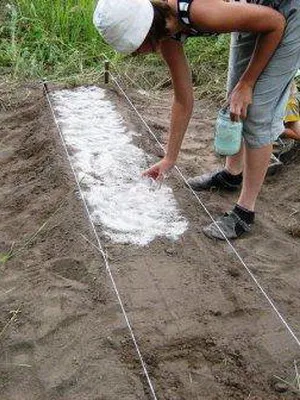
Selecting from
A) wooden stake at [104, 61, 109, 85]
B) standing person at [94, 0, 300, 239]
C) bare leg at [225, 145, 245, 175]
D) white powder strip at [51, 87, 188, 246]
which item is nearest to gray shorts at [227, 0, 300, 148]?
standing person at [94, 0, 300, 239]

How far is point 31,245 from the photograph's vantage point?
2.80 m

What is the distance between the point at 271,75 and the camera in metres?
2.46

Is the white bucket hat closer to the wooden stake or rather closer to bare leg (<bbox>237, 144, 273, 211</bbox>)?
bare leg (<bbox>237, 144, 273, 211</bbox>)

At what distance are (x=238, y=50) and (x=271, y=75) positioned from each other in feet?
0.92

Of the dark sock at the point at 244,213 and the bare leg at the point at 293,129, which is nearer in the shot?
the dark sock at the point at 244,213

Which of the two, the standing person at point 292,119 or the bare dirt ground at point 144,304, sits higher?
the standing person at point 292,119

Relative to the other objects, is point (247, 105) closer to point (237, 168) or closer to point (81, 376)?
point (237, 168)

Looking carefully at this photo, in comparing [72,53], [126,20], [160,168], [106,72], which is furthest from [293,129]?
[72,53]

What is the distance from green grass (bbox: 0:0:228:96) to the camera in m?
4.68

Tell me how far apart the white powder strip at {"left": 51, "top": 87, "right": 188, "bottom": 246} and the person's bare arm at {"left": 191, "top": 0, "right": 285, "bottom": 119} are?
3.04 feet

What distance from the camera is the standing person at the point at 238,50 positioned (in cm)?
204

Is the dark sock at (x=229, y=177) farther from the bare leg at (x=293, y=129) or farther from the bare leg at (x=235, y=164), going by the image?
the bare leg at (x=293, y=129)

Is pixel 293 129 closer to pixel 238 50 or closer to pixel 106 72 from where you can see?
pixel 238 50

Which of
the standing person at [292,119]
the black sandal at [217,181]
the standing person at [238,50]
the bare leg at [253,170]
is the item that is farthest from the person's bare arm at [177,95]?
the standing person at [292,119]
